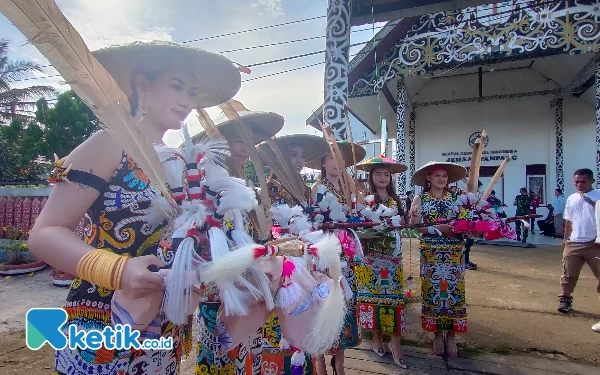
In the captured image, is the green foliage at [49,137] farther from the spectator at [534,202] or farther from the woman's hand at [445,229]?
the spectator at [534,202]

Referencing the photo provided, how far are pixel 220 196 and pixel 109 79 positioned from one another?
0.45 m

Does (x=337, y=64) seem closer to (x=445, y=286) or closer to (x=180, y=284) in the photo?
(x=445, y=286)

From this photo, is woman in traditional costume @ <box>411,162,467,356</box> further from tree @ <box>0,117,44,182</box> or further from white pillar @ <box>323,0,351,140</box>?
tree @ <box>0,117,44,182</box>

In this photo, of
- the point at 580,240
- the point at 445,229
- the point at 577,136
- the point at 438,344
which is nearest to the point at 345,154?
the point at 445,229

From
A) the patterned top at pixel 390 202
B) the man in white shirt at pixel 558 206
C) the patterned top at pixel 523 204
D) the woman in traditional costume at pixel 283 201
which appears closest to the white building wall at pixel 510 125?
the man in white shirt at pixel 558 206

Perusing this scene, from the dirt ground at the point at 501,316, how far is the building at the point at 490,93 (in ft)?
12.9

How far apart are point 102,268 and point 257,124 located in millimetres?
1259

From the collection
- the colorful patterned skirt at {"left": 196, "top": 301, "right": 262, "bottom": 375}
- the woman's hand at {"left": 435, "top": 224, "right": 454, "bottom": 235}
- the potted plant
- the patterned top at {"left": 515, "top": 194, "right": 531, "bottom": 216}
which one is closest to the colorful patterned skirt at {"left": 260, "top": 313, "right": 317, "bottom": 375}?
the colorful patterned skirt at {"left": 196, "top": 301, "right": 262, "bottom": 375}

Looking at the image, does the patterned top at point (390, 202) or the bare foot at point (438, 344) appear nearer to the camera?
the bare foot at point (438, 344)

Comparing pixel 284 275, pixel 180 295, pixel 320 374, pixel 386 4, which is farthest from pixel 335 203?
pixel 386 4

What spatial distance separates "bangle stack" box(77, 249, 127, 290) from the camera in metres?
0.85

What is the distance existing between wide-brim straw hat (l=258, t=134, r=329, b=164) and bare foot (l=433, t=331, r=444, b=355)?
75.7 inches

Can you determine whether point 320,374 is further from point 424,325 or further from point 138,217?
point 138,217

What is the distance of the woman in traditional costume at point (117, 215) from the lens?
2.91ft
